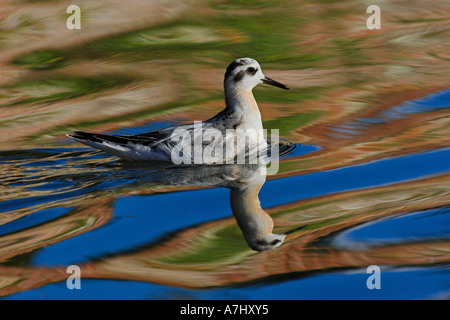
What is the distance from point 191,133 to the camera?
320 inches

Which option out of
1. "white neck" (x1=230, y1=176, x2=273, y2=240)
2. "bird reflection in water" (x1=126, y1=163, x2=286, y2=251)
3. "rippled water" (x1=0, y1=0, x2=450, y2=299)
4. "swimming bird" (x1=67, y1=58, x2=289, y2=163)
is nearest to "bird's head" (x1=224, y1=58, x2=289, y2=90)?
"swimming bird" (x1=67, y1=58, x2=289, y2=163)

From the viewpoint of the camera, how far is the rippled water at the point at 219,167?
5.32 m

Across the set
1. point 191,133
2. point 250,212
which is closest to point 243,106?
point 191,133

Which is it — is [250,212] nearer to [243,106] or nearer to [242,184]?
[242,184]

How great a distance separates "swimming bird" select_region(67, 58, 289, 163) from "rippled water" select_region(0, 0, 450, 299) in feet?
0.58

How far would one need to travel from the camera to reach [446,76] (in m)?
10.5

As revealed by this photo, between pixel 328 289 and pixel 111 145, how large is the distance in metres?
3.77

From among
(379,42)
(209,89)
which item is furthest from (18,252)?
(379,42)

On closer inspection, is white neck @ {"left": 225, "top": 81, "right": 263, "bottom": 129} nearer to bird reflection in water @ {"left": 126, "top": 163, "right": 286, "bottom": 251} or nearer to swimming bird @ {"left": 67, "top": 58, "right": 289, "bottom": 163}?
swimming bird @ {"left": 67, "top": 58, "right": 289, "bottom": 163}

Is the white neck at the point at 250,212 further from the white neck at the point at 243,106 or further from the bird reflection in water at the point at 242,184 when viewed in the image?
the white neck at the point at 243,106

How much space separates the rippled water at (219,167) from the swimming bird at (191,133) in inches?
6.9

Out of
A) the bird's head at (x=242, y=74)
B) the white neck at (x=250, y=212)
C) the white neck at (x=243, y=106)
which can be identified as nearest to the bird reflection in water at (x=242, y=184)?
the white neck at (x=250, y=212)

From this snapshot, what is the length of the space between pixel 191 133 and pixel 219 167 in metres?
0.49

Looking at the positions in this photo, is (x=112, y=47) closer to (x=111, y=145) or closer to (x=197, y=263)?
(x=111, y=145)
